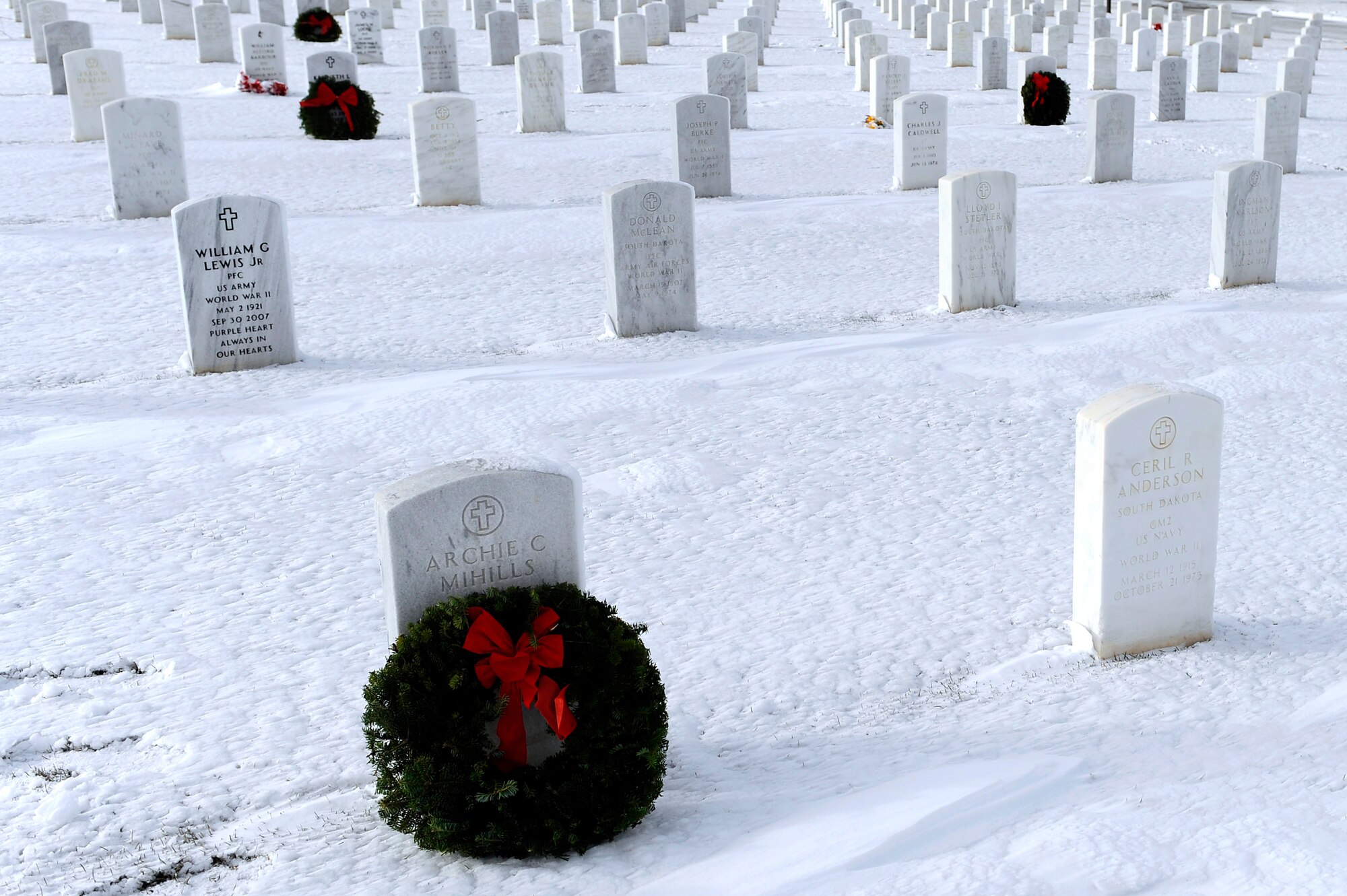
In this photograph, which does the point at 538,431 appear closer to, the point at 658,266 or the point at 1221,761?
the point at 658,266

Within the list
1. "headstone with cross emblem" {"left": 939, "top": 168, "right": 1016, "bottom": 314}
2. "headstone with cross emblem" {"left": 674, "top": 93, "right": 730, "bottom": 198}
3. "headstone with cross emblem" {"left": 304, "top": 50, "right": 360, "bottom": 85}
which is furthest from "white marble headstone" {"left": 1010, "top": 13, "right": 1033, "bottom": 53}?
"headstone with cross emblem" {"left": 939, "top": 168, "right": 1016, "bottom": 314}

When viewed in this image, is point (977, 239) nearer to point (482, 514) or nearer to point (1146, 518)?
point (1146, 518)

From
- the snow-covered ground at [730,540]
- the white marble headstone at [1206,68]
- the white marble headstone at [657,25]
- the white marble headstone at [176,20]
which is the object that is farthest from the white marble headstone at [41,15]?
the white marble headstone at [1206,68]

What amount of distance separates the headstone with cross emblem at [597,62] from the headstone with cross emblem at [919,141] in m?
7.19

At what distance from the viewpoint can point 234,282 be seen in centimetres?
866

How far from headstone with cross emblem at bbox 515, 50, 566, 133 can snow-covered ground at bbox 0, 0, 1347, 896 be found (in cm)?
344

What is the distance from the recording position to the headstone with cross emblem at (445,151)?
12.8 m

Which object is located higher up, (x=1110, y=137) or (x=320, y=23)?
(x=320, y=23)

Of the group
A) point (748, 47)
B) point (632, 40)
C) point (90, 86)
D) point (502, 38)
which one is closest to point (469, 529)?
point (90, 86)

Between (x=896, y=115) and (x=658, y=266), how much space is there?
5.61 meters

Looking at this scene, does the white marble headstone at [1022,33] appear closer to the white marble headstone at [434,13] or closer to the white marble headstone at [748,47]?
the white marble headstone at [748,47]

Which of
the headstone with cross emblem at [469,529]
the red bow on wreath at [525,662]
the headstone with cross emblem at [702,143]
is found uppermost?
the headstone with cross emblem at [702,143]

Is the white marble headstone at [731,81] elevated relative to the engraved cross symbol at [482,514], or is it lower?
elevated

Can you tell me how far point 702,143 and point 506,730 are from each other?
33.8 ft
